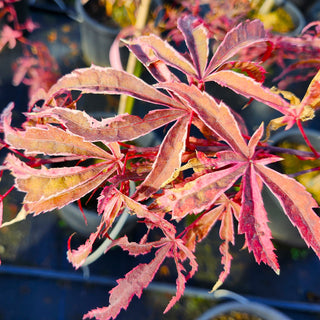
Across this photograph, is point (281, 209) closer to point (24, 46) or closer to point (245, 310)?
point (245, 310)

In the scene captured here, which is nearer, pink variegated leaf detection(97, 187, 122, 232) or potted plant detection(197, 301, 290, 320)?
pink variegated leaf detection(97, 187, 122, 232)

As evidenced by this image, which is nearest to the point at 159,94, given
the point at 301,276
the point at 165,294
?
the point at 165,294

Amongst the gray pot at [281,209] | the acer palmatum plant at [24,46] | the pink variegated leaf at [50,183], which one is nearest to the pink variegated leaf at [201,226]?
the pink variegated leaf at [50,183]

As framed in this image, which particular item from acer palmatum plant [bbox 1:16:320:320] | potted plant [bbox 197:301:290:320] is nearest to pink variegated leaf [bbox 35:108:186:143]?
acer palmatum plant [bbox 1:16:320:320]

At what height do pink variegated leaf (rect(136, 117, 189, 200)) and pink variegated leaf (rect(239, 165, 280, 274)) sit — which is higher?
pink variegated leaf (rect(136, 117, 189, 200))

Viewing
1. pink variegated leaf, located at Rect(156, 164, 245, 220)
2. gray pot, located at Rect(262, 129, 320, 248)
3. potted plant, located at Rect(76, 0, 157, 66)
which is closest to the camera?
pink variegated leaf, located at Rect(156, 164, 245, 220)

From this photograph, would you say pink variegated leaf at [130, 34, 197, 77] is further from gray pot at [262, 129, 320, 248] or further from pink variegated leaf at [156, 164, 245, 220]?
gray pot at [262, 129, 320, 248]
